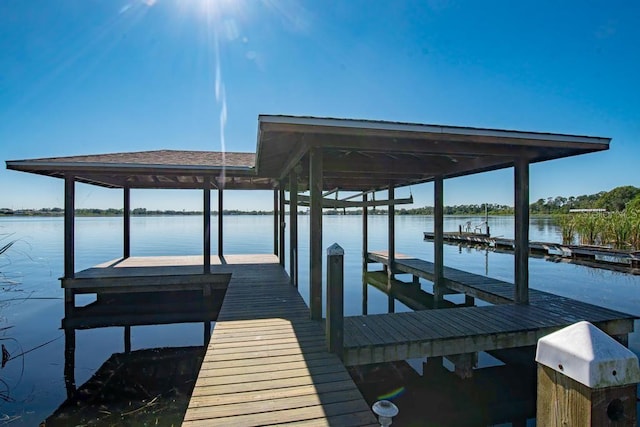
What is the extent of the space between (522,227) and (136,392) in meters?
6.26

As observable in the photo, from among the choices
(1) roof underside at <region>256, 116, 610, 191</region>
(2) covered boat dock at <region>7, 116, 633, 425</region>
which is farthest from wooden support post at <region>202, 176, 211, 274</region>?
(1) roof underside at <region>256, 116, 610, 191</region>

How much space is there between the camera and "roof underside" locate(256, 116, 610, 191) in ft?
12.6

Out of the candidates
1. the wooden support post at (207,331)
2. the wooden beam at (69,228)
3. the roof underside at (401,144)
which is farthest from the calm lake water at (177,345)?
the roof underside at (401,144)

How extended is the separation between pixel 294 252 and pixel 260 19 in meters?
5.06

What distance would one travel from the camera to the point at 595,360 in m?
0.66

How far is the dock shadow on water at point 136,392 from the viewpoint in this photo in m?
3.65

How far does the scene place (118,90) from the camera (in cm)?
810

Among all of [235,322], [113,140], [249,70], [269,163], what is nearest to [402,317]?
[235,322]

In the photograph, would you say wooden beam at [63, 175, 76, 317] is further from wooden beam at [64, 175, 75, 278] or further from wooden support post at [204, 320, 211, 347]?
wooden support post at [204, 320, 211, 347]

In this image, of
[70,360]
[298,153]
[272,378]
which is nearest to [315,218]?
[298,153]

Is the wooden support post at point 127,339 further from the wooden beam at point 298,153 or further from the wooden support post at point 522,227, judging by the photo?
the wooden support post at point 522,227

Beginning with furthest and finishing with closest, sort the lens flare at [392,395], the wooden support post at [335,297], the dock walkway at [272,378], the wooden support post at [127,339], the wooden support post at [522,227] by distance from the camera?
the wooden support post at [127,339], the wooden support post at [522,227], the lens flare at [392,395], the wooden support post at [335,297], the dock walkway at [272,378]

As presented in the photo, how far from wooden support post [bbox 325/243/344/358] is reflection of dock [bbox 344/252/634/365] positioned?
0.22 metres

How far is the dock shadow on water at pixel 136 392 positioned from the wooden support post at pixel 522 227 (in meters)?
5.32
